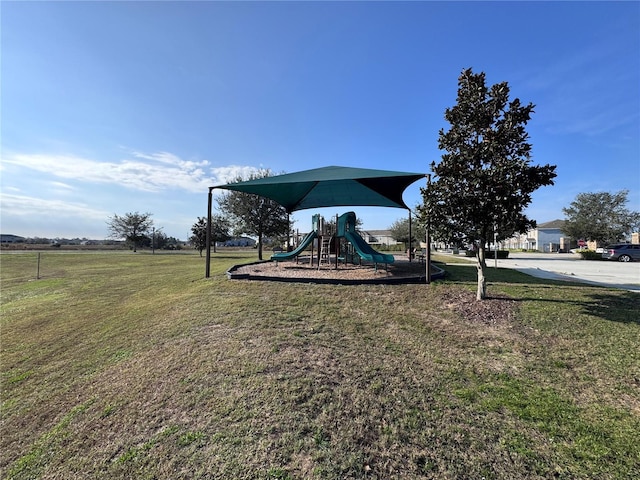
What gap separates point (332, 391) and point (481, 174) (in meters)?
4.46

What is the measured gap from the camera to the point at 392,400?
3168 mm

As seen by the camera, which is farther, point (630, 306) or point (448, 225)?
point (448, 225)

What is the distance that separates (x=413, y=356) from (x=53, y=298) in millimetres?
10419

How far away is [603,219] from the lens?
3272 cm

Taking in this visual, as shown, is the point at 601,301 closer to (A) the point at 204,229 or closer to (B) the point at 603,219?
(A) the point at 204,229

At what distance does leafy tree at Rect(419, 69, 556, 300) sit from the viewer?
5.24 metres

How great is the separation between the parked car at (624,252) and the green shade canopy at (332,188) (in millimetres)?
18928

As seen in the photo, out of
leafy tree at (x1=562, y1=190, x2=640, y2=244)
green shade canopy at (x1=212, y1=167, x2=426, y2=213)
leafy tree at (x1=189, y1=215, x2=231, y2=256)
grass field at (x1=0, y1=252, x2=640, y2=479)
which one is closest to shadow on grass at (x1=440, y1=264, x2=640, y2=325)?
grass field at (x1=0, y1=252, x2=640, y2=479)

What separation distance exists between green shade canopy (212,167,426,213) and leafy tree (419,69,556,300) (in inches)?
87.5

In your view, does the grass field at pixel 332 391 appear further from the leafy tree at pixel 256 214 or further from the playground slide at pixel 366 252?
the leafy tree at pixel 256 214

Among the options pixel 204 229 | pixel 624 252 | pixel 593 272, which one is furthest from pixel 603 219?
pixel 204 229

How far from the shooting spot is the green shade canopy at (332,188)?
8.92 m

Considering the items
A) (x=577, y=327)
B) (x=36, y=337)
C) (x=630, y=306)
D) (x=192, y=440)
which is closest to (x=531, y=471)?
(x=192, y=440)

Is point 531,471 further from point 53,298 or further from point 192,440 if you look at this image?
point 53,298
